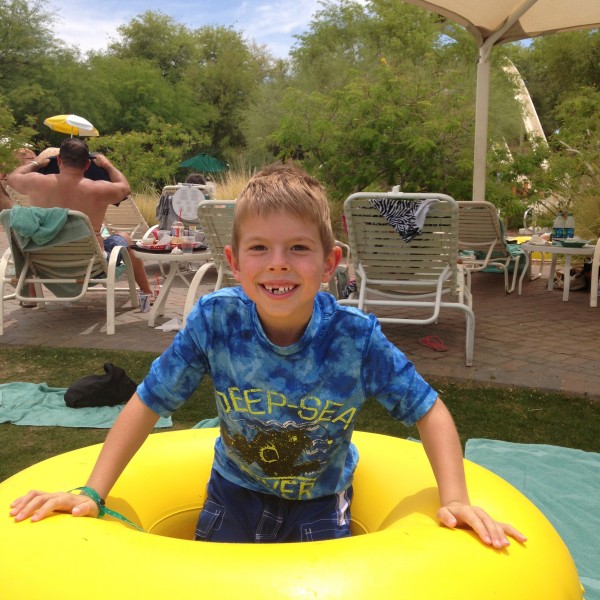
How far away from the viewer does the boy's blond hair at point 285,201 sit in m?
1.70

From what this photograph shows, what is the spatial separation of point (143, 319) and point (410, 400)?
202 inches

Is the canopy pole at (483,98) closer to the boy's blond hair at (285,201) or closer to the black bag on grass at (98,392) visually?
the black bag on grass at (98,392)

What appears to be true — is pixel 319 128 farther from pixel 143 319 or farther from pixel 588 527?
pixel 588 527

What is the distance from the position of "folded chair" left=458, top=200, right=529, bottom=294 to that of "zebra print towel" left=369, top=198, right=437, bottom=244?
2.65 m

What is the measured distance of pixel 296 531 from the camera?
74.5 inches

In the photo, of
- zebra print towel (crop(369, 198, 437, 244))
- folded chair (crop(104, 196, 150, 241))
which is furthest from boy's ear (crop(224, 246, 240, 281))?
folded chair (crop(104, 196, 150, 241))

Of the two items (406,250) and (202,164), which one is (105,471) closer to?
(406,250)

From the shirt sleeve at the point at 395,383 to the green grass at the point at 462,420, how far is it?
200 cm

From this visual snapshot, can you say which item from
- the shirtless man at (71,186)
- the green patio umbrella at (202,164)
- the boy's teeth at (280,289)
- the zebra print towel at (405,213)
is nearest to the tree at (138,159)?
the green patio umbrella at (202,164)

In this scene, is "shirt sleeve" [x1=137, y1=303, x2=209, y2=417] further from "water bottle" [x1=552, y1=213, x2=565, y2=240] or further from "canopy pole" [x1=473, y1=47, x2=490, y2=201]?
"water bottle" [x1=552, y1=213, x2=565, y2=240]

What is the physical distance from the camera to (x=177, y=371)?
5.91 feet

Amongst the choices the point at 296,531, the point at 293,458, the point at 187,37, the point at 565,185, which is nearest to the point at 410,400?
the point at 293,458

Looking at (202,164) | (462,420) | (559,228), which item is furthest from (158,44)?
(462,420)

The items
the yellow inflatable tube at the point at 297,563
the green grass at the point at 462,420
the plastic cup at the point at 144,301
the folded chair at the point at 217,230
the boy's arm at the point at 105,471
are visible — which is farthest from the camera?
the plastic cup at the point at 144,301
